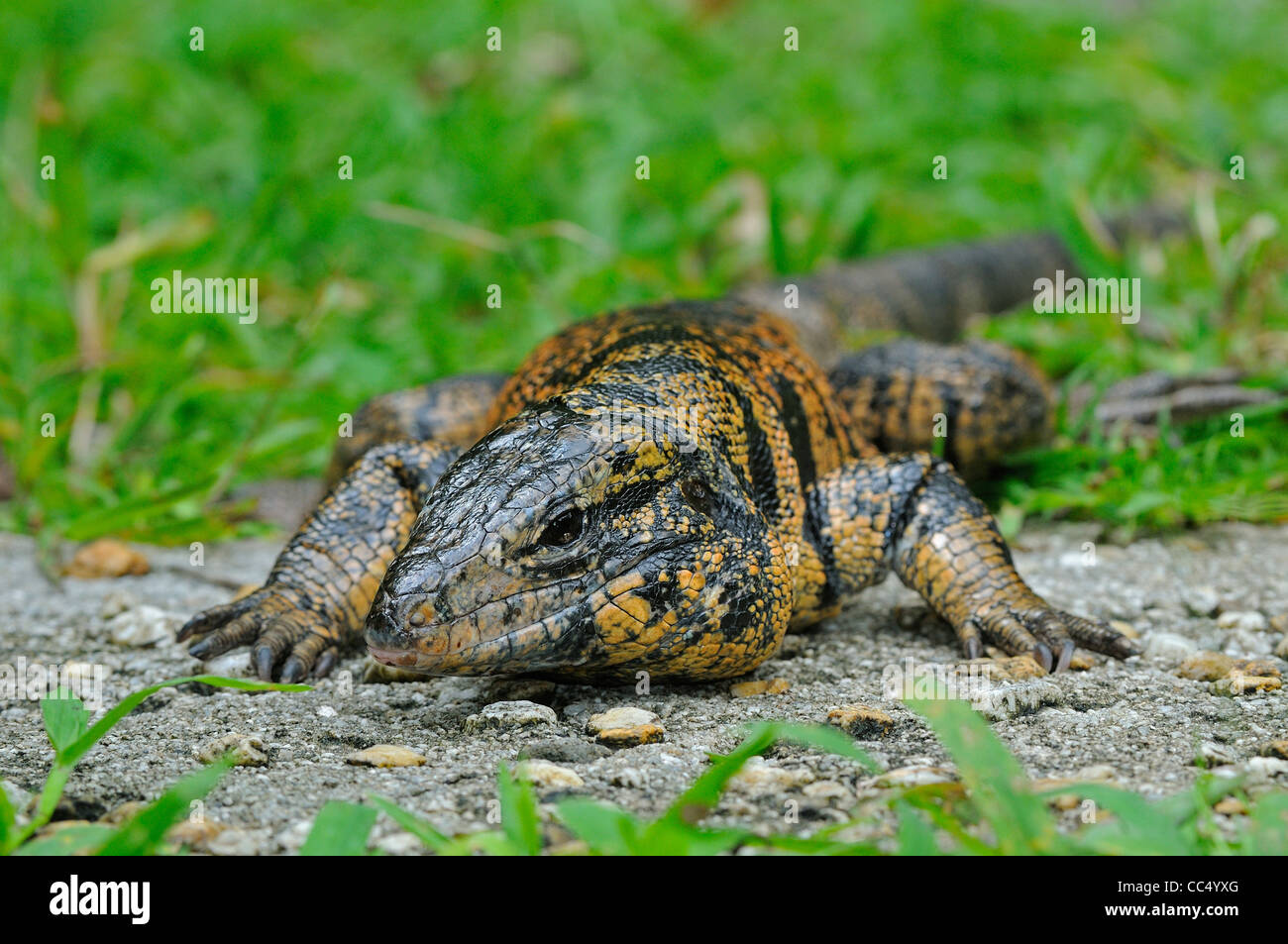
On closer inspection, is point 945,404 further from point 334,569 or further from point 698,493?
point 334,569

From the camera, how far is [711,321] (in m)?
4.93

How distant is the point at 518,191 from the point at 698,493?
5.28 meters

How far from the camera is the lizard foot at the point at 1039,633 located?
13.4 ft

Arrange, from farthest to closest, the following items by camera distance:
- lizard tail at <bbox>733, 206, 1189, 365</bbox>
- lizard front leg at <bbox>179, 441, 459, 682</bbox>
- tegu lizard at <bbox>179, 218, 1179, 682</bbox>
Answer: lizard tail at <bbox>733, 206, 1189, 365</bbox> → lizard front leg at <bbox>179, 441, 459, 682</bbox> → tegu lizard at <bbox>179, 218, 1179, 682</bbox>

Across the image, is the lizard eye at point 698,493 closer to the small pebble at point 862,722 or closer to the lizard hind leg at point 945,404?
the small pebble at point 862,722

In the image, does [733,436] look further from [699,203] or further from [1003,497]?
[699,203]

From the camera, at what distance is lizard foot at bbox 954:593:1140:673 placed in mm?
4082

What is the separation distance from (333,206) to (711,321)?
4316mm

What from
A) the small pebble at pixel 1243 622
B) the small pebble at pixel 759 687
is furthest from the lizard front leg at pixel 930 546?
the small pebble at pixel 759 687

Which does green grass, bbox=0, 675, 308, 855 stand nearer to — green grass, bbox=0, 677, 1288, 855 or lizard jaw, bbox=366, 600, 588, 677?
green grass, bbox=0, 677, 1288, 855

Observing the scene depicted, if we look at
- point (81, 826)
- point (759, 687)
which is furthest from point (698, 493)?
point (81, 826)

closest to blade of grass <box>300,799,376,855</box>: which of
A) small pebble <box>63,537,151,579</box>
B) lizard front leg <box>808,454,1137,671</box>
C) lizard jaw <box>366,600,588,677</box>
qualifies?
lizard jaw <box>366,600,588,677</box>

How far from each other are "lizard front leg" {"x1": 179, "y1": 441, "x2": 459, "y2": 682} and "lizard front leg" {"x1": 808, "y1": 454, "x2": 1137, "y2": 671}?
1.49 m

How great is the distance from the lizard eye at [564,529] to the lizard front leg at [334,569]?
4.02 ft
